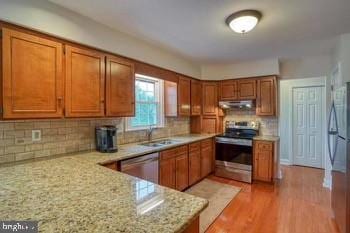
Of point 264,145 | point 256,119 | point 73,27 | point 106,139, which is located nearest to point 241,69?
point 256,119

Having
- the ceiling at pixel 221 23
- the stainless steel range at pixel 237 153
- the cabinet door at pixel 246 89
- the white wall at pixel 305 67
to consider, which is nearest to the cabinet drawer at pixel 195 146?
the stainless steel range at pixel 237 153

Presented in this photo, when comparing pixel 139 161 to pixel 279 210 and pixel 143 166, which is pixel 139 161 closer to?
pixel 143 166

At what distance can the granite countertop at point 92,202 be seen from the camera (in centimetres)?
86

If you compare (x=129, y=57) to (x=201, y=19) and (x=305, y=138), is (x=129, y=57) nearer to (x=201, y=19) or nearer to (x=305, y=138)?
(x=201, y=19)

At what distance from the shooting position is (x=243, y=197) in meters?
3.29

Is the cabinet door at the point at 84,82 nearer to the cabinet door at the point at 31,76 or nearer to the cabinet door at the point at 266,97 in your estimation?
the cabinet door at the point at 31,76

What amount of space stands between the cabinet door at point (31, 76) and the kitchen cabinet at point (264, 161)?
3388mm

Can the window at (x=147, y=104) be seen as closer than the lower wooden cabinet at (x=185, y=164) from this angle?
No

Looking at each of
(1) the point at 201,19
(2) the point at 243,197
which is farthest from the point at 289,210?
(1) the point at 201,19

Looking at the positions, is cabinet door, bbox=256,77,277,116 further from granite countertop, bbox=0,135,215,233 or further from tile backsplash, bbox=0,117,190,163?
granite countertop, bbox=0,135,215,233

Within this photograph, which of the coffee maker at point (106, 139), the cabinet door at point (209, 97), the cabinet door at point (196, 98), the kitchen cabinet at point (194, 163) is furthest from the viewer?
the cabinet door at point (209, 97)

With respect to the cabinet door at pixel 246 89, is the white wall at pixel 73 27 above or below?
above

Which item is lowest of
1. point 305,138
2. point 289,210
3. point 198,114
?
point 289,210

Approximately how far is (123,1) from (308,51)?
320 centimetres
